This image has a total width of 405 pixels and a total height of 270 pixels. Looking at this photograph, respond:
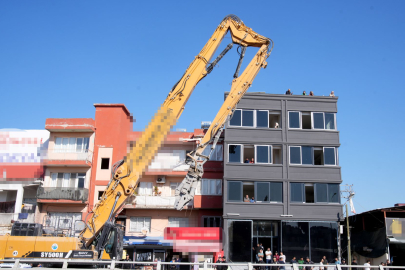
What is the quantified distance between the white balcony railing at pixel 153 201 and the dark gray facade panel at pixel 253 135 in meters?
7.80

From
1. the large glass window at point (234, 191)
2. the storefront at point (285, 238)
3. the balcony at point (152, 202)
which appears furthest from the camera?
the balcony at point (152, 202)

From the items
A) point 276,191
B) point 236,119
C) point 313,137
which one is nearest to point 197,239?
point 276,191

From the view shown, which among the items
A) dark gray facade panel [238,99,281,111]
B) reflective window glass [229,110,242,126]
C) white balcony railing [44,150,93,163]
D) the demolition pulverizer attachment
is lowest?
the demolition pulverizer attachment

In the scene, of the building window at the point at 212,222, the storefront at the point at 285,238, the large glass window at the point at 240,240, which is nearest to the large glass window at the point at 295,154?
the storefront at the point at 285,238

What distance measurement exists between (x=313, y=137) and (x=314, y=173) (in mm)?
3069

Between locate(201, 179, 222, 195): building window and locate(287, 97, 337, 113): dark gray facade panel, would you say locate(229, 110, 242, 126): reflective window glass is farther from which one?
locate(201, 179, 222, 195): building window

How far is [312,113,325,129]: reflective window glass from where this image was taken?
1393 inches

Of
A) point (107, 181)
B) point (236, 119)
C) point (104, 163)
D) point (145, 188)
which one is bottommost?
point (145, 188)

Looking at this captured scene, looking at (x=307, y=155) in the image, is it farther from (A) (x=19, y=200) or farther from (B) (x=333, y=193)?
(A) (x=19, y=200)

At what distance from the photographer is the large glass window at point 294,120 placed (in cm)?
3538

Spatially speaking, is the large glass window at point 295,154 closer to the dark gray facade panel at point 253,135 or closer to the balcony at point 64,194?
the dark gray facade panel at point 253,135

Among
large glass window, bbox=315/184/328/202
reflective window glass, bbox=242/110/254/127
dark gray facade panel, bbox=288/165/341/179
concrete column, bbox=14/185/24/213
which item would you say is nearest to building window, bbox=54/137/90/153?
concrete column, bbox=14/185/24/213

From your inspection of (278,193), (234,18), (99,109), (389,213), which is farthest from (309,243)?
(99,109)

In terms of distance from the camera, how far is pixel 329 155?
34688 millimetres
